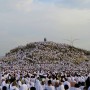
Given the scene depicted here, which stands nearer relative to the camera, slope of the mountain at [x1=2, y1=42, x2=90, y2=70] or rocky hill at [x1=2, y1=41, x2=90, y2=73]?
rocky hill at [x1=2, y1=41, x2=90, y2=73]

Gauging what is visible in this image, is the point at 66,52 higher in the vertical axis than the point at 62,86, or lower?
higher

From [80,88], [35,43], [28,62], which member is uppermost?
[35,43]

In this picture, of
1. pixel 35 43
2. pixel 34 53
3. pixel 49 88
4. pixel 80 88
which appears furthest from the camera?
pixel 35 43

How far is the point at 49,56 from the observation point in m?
75.0

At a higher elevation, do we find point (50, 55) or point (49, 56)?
point (50, 55)

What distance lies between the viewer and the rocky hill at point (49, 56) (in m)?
70.0

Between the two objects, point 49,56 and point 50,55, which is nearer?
point 49,56

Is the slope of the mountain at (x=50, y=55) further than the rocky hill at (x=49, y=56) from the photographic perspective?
Yes

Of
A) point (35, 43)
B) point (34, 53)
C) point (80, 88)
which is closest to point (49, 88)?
point (80, 88)

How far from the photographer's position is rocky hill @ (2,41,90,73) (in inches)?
2756

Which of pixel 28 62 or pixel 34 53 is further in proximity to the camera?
pixel 34 53

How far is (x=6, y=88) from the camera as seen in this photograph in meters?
20.7

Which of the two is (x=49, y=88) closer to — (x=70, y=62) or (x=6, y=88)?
(x=6, y=88)

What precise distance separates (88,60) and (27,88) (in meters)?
57.4
